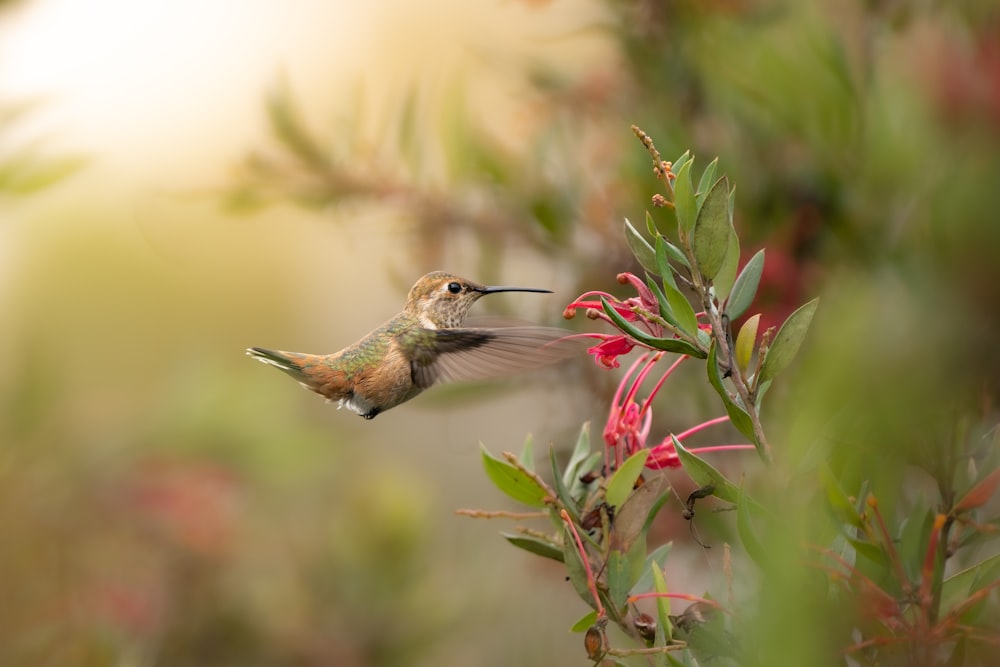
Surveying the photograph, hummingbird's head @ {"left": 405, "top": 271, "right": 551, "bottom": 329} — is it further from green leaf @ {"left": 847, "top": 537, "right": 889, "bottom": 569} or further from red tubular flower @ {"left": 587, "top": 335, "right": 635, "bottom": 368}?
green leaf @ {"left": 847, "top": 537, "right": 889, "bottom": 569}


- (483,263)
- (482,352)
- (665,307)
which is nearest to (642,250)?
A: (665,307)

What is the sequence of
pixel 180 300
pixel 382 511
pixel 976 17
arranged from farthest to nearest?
pixel 180 300 < pixel 382 511 < pixel 976 17

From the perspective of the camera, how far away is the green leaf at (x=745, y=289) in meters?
0.56

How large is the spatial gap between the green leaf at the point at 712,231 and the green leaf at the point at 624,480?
0.35ft

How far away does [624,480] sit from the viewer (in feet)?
1.93

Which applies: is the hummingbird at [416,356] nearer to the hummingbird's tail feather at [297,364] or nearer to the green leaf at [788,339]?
the hummingbird's tail feather at [297,364]

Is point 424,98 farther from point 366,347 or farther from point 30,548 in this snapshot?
point 30,548

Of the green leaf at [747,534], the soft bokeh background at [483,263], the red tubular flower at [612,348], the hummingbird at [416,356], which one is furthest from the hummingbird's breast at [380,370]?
the green leaf at [747,534]

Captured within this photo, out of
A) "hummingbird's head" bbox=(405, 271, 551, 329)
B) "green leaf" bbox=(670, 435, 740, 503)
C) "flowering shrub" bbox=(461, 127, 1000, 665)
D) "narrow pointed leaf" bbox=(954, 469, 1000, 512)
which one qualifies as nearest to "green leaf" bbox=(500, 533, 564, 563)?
"flowering shrub" bbox=(461, 127, 1000, 665)

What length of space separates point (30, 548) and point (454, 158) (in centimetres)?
94

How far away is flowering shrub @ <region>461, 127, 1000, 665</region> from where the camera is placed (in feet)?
1.56

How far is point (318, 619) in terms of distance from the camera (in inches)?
79.4

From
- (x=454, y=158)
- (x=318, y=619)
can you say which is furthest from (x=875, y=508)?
(x=318, y=619)

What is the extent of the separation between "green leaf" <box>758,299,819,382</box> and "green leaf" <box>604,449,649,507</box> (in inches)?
3.3
